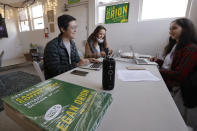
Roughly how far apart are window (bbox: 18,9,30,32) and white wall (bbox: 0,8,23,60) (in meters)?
0.31

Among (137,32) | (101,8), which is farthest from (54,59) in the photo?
(101,8)

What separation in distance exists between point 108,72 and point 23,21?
222 inches

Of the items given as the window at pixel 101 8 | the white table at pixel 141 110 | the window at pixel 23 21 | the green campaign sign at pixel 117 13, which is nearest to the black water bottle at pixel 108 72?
the white table at pixel 141 110

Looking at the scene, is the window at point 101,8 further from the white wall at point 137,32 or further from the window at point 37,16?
the window at point 37,16

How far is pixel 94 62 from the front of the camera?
4.05ft

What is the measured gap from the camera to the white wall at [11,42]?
175 inches

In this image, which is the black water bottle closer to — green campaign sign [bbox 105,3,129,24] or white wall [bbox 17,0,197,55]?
white wall [bbox 17,0,197,55]

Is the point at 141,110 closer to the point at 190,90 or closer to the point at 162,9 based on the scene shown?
the point at 190,90

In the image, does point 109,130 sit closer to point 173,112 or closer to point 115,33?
point 173,112

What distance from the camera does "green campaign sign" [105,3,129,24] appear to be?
233cm

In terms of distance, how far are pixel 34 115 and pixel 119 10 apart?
263cm

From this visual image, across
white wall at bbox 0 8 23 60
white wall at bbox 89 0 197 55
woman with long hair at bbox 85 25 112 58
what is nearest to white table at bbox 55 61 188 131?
woman with long hair at bbox 85 25 112 58

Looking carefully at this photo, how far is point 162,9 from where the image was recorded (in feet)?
6.86

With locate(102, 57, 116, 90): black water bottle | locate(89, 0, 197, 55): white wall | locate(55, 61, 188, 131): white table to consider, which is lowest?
locate(55, 61, 188, 131): white table
